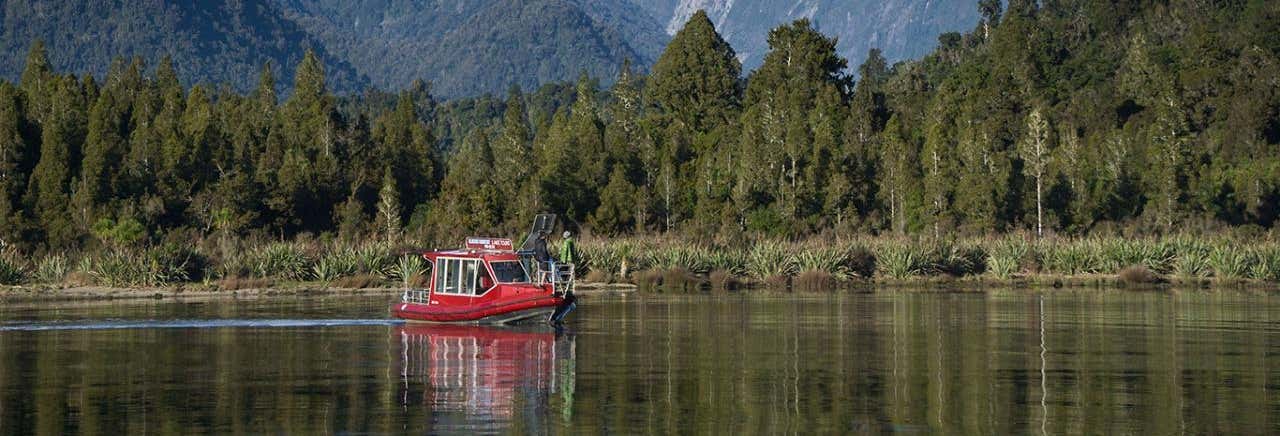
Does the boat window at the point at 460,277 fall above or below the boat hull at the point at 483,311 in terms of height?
above

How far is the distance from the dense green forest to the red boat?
32.2 m

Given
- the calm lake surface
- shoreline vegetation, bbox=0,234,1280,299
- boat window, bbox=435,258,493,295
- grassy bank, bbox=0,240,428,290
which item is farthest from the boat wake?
grassy bank, bbox=0,240,428,290

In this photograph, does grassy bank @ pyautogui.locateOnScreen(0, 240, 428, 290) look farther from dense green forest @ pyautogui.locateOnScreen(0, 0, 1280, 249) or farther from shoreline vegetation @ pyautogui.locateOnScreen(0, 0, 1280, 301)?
Result: dense green forest @ pyautogui.locateOnScreen(0, 0, 1280, 249)

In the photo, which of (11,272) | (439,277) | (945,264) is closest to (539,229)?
(439,277)

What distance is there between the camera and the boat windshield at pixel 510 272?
121ft

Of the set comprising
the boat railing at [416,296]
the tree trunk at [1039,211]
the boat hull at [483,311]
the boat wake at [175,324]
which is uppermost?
the tree trunk at [1039,211]

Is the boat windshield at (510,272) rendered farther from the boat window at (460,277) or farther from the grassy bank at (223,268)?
the grassy bank at (223,268)

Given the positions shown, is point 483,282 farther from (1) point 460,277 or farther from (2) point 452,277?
(2) point 452,277

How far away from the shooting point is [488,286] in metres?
37.2

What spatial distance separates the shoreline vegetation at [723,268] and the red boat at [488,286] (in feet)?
49.1

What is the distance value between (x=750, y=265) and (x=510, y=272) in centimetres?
2213

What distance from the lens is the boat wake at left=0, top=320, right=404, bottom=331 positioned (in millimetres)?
36281

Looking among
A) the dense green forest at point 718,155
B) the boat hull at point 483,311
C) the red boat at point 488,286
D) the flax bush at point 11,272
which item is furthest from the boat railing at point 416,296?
the dense green forest at point 718,155

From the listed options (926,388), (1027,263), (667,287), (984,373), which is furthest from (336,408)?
(1027,263)
